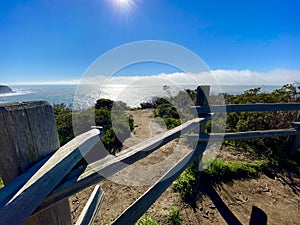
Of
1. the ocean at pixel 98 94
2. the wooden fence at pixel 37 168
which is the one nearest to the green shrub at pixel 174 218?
the wooden fence at pixel 37 168

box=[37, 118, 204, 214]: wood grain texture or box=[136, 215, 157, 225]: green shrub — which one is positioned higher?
box=[37, 118, 204, 214]: wood grain texture

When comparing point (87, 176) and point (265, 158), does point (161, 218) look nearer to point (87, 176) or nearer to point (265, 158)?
point (87, 176)

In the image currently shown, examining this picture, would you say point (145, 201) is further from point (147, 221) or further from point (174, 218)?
point (174, 218)

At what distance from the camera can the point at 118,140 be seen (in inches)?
193

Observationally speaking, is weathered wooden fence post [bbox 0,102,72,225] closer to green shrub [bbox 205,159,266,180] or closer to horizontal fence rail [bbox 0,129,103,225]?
horizontal fence rail [bbox 0,129,103,225]

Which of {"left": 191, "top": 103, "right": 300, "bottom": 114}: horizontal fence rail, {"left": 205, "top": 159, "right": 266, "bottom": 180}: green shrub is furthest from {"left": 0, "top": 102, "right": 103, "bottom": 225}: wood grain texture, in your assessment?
{"left": 205, "top": 159, "right": 266, "bottom": 180}: green shrub

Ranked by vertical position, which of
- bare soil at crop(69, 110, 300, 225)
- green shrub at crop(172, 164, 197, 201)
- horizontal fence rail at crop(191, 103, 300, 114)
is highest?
horizontal fence rail at crop(191, 103, 300, 114)

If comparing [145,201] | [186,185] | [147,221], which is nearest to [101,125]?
[186,185]

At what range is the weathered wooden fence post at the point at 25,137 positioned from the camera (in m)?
0.69

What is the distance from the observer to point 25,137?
0.74 meters

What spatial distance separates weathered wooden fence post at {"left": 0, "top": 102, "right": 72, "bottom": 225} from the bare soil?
1820 mm

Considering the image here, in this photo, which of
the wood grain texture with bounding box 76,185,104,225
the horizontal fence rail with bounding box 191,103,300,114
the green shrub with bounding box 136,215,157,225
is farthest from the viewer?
the horizontal fence rail with bounding box 191,103,300,114

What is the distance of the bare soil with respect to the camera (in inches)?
88.7

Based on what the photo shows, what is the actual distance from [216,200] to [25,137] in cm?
273
